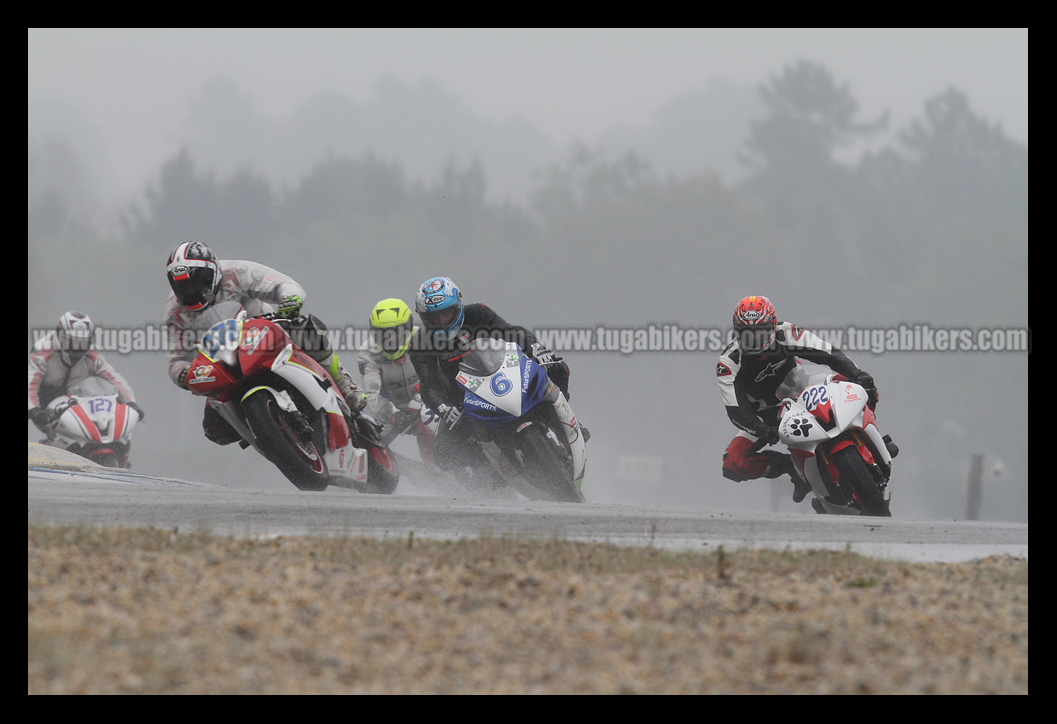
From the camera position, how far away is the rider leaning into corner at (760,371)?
32.9ft

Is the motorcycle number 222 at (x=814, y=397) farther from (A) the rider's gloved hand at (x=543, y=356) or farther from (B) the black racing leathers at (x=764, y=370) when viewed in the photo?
(A) the rider's gloved hand at (x=543, y=356)

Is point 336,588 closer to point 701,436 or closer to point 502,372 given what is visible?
point 502,372

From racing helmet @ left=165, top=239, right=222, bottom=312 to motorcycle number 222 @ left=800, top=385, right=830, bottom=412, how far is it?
188 inches

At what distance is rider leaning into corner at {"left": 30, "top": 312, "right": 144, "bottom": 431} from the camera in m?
14.1

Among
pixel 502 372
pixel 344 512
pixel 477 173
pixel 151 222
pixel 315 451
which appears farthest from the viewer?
pixel 477 173

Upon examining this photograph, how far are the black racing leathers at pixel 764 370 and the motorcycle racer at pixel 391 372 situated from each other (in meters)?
3.21

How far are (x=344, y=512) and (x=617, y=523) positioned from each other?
173 centimetres

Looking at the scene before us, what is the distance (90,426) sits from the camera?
45.4 ft

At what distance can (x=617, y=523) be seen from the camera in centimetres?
756

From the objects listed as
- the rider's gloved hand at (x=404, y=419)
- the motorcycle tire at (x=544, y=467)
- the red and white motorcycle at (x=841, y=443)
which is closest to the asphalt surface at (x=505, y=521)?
the red and white motorcycle at (x=841, y=443)

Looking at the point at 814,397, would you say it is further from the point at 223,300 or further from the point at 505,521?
the point at 223,300

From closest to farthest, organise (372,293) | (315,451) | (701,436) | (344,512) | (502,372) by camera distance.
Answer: (344,512) → (315,451) → (502,372) → (701,436) → (372,293)

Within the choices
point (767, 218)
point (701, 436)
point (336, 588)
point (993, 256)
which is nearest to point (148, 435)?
point (701, 436)

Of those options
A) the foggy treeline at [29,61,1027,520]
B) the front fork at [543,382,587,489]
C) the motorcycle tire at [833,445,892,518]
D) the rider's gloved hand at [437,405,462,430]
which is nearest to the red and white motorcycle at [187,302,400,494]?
the rider's gloved hand at [437,405,462,430]
